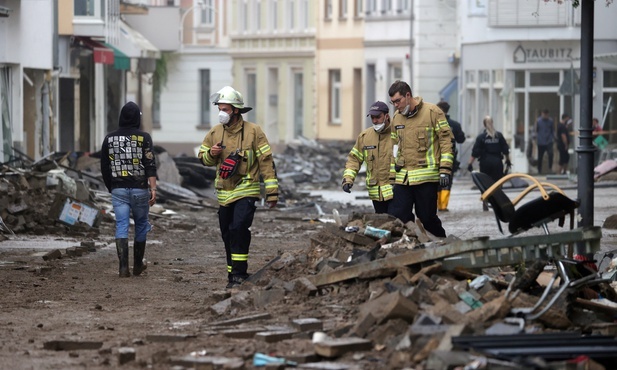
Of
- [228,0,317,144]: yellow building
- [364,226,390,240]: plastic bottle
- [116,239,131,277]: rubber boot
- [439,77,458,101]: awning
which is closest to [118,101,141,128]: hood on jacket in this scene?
[116,239,131,277]: rubber boot

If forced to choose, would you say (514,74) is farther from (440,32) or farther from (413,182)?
(413,182)

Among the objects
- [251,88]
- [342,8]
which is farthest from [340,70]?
[251,88]

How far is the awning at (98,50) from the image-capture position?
1452 inches

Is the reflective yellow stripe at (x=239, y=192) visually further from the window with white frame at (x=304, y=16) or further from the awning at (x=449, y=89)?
the window with white frame at (x=304, y=16)

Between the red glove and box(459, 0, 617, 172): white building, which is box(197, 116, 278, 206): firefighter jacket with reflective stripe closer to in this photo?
the red glove

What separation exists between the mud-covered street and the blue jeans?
43 cm

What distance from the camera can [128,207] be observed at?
50.2 ft

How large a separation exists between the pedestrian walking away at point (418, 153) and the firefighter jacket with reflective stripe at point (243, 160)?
1395mm

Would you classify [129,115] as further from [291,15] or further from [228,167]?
[291,15]

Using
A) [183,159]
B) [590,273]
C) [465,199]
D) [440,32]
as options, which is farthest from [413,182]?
[440,32]

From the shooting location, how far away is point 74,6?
35375mm

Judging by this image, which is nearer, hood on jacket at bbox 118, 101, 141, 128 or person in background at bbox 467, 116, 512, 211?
hood on jacket at bbox 118, 101, 141, 128

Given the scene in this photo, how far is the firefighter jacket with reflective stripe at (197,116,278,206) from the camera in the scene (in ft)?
44.8

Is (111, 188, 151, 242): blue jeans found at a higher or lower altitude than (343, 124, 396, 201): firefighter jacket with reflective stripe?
lower
